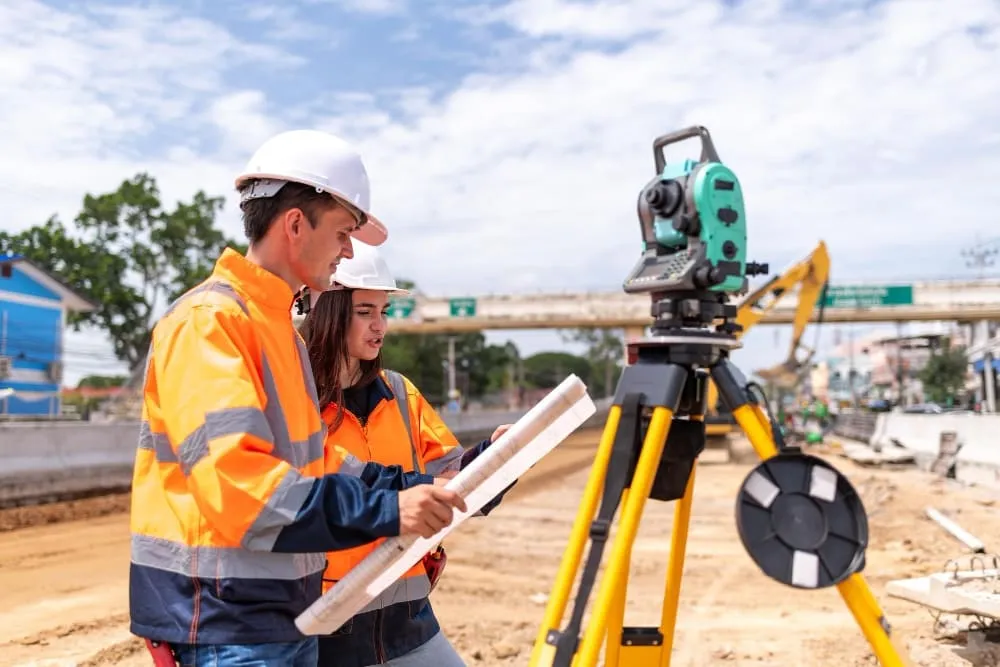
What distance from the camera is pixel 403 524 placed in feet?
5.22

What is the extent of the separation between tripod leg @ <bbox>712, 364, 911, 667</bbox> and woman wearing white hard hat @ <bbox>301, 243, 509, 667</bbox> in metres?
0.59

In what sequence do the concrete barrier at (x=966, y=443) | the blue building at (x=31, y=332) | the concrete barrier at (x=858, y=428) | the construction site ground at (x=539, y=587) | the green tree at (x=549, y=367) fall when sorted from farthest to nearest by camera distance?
A: 1. the green tree at (x=549, y=367)
2. the concrete barrier at (x=858, y=428)
3. the blue building at (x=31, y=332)
4. the concrete barrier at (x=966, y=443)
5. the construction site ground at (x=539, y=587)

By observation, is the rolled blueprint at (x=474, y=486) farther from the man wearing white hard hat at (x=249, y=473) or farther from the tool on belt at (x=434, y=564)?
the tool on belt at (x=434, y=564)

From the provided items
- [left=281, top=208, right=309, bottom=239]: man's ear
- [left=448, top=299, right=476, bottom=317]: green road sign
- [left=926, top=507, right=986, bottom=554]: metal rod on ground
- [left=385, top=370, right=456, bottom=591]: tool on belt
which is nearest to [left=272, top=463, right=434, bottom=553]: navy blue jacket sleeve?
[left=281, top=208, right=309, bottom=239]: man's ear

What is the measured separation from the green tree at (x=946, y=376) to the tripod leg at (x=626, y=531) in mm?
57607

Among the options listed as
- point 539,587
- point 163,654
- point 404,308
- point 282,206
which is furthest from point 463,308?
point 163,654

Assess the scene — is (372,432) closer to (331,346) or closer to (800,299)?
(331,346)

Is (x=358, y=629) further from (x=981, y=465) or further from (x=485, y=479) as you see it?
(x=981, y=465)

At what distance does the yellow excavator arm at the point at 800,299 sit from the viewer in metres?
17.0

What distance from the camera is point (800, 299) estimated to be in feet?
61.2

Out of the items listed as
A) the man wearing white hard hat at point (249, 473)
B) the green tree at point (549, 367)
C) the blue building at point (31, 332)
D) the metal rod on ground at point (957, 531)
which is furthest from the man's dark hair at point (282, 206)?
the green tree at point (549, 367)

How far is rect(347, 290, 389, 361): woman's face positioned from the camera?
263 cm

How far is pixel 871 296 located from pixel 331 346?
114ft

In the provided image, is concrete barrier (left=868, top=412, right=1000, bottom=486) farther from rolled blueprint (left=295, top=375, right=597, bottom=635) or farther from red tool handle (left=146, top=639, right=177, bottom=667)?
red tool handle (left=146, top=639, right=177, bottom=667)
